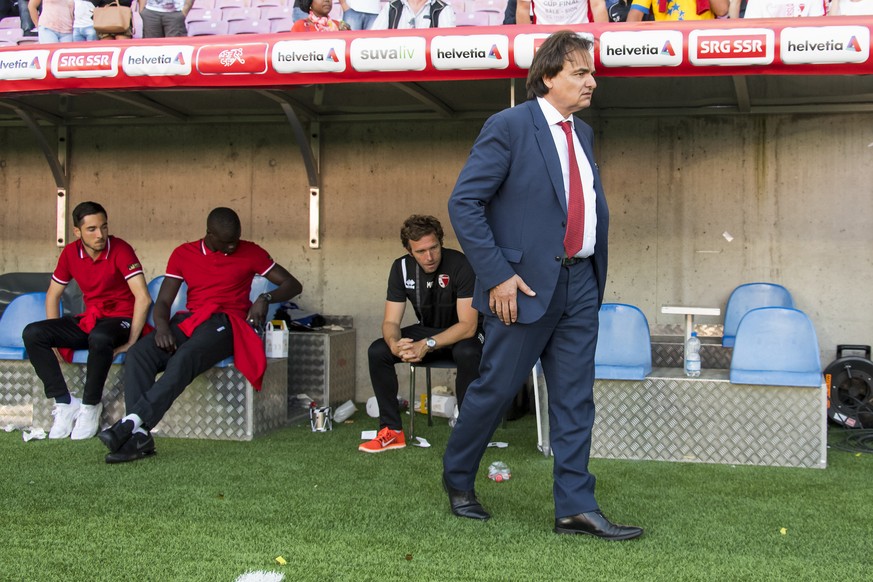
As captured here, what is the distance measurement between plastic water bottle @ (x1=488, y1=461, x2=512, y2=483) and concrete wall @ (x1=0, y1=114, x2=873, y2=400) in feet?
8.79

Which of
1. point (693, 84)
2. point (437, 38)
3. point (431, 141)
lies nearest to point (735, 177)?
point (693, 84)

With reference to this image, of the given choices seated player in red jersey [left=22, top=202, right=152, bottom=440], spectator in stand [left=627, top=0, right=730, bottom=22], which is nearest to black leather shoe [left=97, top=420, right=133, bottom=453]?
seated player in red jersey [left=22, top=202, right=152, bottom=440]

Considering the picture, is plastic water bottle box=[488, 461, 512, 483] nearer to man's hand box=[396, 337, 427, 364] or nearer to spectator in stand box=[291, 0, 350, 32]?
man's hand box=[396, 337, 427, 364]

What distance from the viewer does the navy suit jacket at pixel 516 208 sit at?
3.12m

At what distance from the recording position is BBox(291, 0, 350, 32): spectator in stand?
20.2 ft

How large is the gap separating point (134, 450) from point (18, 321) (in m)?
1.63

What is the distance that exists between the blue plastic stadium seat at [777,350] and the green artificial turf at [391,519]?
0.45 m

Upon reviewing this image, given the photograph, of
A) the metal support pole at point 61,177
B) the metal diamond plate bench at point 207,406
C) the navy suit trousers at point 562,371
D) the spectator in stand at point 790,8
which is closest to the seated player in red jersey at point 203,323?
the metal diamond plate bench at point 207,406

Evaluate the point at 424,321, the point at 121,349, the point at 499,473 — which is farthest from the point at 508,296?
the point at 121,349

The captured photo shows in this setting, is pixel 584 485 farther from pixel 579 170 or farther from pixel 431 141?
pixel 431 141

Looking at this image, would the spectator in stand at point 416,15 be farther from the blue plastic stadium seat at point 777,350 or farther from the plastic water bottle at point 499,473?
the plastic water bottle at point 499,473

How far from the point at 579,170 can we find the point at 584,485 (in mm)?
1116

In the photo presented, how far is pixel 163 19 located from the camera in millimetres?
6473

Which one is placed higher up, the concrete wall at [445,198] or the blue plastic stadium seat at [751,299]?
the concrete wall at [445,198]
